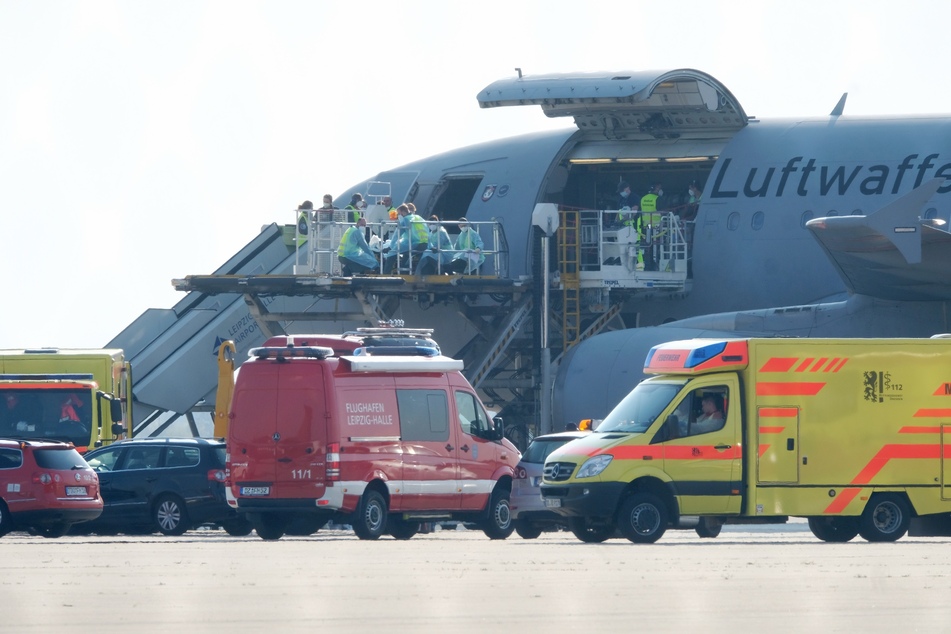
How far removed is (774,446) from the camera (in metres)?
21.3

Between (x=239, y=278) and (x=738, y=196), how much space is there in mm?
9572

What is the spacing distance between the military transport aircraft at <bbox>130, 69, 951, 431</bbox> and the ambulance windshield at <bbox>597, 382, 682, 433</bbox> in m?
5.00

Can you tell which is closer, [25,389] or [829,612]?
[829,612]

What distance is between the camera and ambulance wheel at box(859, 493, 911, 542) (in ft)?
70.5

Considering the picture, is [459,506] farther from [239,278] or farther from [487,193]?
[487,193]

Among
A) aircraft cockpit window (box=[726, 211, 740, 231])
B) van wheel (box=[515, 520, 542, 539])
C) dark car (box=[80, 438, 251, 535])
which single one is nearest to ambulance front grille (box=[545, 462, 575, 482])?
van wheel (box=[515, 520, 542, 539])

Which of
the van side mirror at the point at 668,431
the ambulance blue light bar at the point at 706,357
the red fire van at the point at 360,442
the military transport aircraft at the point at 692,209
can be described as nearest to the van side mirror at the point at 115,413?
the military transport aircraft at the point at 692,209

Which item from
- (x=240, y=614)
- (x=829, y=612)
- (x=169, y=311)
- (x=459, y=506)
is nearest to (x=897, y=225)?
(x=459, y=506)

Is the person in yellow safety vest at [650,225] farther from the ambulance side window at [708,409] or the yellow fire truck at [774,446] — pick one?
the ambulance side window at [708,409]

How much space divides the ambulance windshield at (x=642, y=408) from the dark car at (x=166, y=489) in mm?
6497

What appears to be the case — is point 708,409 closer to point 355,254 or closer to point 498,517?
point 498,517

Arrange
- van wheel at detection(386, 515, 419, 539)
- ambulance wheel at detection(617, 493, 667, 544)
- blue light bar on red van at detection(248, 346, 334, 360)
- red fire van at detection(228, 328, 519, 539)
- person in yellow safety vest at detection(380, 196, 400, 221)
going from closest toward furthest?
1. ambulance wheel at detection(617, 493, 667, 544)
2. red fire van at detection(228, 328, 519, 539)
3. blue light bar on red van at detection(248, 346, 334, 360)
4. van wheel at detection(386, 515, 419, 539)
5. person in yellow safety vest at detection(380, 196, 400, 221)

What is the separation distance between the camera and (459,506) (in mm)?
24312

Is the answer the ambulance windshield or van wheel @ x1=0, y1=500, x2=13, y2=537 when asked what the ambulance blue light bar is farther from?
van wheel @ x1=0, y1=500, x2=13, y2=537
